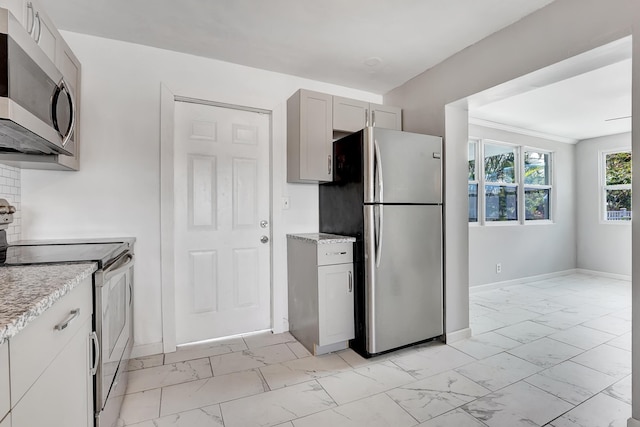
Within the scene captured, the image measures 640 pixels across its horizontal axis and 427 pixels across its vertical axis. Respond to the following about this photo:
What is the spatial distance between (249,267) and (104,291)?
4.94 ft

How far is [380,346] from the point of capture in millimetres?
2361

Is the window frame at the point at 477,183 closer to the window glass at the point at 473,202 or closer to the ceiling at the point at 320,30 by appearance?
the window glass at the point at 473,202

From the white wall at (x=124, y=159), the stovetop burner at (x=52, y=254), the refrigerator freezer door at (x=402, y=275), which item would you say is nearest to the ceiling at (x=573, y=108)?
the refrigerator freezer door at (x=402, y=275)

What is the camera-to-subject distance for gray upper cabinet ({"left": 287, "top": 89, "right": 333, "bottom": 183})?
2.69 meters

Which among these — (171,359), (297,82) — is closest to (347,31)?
(297,82)

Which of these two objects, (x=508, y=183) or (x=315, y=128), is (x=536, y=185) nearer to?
(x=508, y=183)

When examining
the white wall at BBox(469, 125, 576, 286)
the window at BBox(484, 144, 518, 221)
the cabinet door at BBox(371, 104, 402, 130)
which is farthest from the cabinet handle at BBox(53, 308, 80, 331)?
the window at BBox(484, 144, 518, 221)

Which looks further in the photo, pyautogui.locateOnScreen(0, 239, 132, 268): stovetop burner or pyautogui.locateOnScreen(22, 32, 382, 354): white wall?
pyautogui.locateOnScreen(22, 32, 382, 354): white wall

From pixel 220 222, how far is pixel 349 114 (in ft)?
5.04

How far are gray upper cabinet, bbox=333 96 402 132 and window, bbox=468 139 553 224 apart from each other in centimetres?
190

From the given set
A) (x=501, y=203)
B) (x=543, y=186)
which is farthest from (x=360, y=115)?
(x=543, y=186)

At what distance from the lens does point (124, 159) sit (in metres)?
2.35

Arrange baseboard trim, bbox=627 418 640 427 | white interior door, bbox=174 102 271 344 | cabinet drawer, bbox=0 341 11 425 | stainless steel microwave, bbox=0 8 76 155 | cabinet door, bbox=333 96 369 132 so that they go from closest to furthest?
1. cabinet drawer, bbox=0 341 11 425
2. stainless steel microwave, bbox=0 8 76 155
3. baseboard trim, bbox=627 418 640 427
4. white interior door, bbox=174 102 271 344
5. cabinet door, bbox=333 96 369 132

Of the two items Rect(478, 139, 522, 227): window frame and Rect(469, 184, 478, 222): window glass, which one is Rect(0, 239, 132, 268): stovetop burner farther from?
Rect(478, 139, 522, 227): window frame
